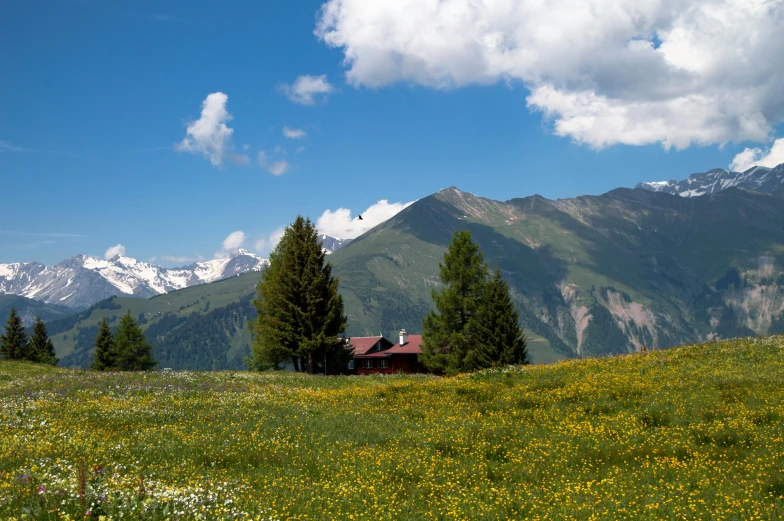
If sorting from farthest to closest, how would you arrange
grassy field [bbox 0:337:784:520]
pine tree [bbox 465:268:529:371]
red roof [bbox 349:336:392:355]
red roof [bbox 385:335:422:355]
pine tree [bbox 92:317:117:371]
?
red roof [bbox 349:336:392:355] → red roof [bbox 385:335:422:355] → pine tree [bbox 92:317:117:371] → pine tree [bbox 465:268:529:371] → grassy field [bbox 0:337:784:520]

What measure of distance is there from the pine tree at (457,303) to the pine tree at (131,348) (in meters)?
50.3

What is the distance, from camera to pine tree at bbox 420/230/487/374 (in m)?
57.1

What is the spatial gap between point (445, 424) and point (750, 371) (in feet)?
55.9

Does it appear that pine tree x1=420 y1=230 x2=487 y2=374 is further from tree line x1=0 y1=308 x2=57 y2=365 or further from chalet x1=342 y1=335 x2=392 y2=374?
tree line x1=0 y1=308 x2=57 y2=365

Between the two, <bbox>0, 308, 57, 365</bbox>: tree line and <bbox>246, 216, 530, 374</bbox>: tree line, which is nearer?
<bbox>246, 216, 530, 374</bbox>: tree line

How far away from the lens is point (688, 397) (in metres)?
23.1

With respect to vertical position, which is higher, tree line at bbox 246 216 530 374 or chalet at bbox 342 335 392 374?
tree line at bbox 246 216 530 374

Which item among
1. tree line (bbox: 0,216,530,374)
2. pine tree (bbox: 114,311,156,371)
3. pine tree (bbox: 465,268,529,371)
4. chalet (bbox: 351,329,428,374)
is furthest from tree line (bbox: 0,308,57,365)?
pine tree (bbox: 465,268,529,371)

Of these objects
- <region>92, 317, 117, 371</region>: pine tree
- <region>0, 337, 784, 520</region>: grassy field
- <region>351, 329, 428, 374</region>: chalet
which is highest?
<region>92, 317, 117, 371</region>: pine tree

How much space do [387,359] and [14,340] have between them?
5805 centimetres

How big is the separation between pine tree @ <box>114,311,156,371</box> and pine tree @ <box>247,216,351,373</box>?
41.1m

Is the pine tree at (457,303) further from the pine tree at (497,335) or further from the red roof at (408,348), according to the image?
the red roof at (408,348)

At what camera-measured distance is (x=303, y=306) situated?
176 ft

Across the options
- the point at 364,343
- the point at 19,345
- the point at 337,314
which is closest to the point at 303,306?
the point at 337,314
